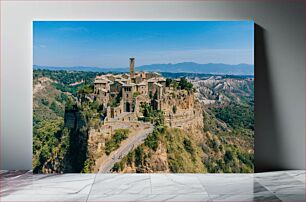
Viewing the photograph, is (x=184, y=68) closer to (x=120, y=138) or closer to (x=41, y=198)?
(x=120, y=138)

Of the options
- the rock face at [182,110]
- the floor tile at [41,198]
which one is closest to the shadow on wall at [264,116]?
the rock face at [182,110]

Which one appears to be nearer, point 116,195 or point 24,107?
point 116,195

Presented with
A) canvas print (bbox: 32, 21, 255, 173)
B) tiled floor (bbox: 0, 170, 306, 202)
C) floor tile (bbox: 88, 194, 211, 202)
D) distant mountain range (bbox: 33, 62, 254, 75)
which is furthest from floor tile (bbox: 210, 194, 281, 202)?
distant mountain range (bbox: 33, 62, 254, 75)

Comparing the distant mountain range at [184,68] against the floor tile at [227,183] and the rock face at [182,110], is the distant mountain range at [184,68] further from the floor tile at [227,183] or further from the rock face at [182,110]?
the floor tile at [227,183]

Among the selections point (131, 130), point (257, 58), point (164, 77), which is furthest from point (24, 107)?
point (257, 58)

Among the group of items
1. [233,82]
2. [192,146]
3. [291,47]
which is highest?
[291,47]

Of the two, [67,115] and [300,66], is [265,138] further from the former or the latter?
[67,115]

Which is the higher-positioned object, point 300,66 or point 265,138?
point 300,66
